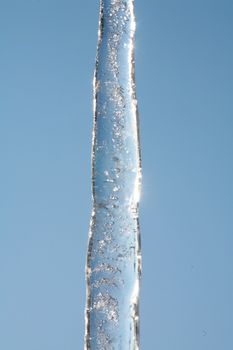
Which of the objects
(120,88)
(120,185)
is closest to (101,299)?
(120,185)

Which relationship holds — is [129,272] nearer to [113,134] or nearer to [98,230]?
[98,230]

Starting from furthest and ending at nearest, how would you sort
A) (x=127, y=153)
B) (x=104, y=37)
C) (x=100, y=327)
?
(x=104, y=37) → (x=127, y=153) → (x=100, y=327)

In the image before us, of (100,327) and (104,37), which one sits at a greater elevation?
(104,37)

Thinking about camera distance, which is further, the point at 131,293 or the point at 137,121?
the point at 137,121

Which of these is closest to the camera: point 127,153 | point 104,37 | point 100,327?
point 100,327

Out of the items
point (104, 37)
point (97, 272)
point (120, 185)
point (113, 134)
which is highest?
point (104, 37)

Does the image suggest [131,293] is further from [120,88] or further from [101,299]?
[120,88]
